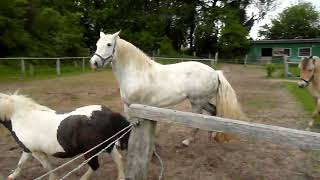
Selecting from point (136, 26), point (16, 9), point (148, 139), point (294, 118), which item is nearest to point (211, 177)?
point (148, 139)

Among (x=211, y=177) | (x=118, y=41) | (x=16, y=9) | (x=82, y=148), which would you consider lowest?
(x=211, y=177)

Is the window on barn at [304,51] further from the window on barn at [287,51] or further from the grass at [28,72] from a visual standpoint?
the grass at [28,72]

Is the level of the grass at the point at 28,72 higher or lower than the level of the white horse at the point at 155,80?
lower

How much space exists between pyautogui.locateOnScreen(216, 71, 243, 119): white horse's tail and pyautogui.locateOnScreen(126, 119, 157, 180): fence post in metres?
2.52

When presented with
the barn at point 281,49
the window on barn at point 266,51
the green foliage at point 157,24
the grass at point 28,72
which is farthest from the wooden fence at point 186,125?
the window on barn at point 266,51

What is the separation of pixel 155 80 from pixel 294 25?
1841 inches

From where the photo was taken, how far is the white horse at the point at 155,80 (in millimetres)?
5238

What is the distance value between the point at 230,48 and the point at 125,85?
32.9m

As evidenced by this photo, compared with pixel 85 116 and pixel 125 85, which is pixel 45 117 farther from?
pixel 125 85

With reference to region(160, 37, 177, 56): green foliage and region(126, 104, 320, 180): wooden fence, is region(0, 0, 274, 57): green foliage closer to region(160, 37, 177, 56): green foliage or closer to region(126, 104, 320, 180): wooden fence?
region(160, 37, 177, 56): green foliage

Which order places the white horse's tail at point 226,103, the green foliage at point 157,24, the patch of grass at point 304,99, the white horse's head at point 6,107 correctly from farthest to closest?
the green foliage at point 157,24 < the patch of grass at point 304,99 < the white horse's tail at point 226,103 < the white horse's head at point 6,107

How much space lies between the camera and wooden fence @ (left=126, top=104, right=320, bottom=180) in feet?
8.98

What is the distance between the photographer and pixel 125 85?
A: 529 cm

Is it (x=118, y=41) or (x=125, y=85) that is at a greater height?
(x=118, y=41)
